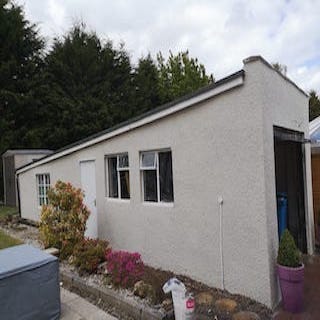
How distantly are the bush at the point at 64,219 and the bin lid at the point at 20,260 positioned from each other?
2.67 m

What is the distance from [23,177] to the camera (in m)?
14.4

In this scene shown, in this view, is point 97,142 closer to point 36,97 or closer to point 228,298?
point 228,298

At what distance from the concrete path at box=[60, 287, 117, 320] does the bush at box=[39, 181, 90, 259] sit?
228cm

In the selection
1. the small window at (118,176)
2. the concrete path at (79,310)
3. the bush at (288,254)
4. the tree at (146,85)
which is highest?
the tree at (146,85)

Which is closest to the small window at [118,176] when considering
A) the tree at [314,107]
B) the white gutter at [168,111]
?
the white gutter at [168,111]

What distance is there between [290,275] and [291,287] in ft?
0.75

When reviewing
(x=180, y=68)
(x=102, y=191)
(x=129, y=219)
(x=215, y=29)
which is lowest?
(x=129, y=219)

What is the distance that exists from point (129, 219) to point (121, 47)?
74.4 feet

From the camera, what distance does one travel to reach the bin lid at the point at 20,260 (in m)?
4.64

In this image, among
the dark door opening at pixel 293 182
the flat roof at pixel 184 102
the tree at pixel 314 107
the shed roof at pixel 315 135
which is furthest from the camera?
the tree at pixel 314 107

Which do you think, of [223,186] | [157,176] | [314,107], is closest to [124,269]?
[157,176]

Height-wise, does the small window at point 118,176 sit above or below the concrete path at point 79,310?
above

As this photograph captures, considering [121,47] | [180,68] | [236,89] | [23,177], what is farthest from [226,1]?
[180,68]

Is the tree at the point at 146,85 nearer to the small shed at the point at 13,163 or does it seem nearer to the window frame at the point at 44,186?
the small shed at the point at 13,163
